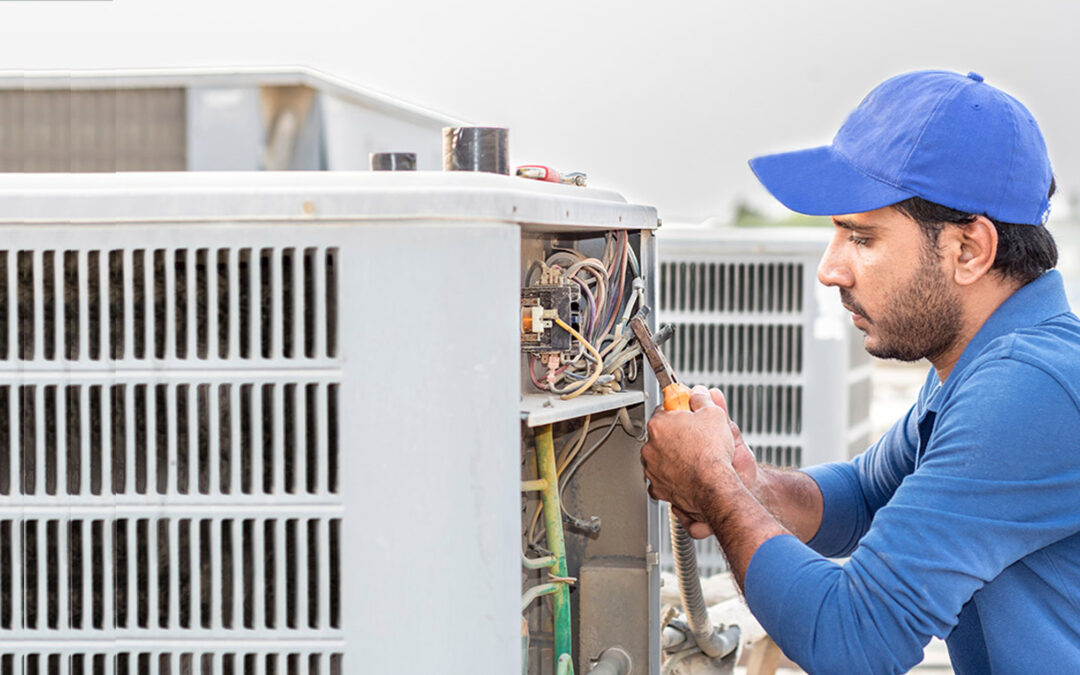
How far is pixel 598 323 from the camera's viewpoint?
157cm

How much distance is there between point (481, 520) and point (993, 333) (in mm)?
876

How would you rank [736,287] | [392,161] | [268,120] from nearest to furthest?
1. [392,161]
2. [736,287]
3. [268,120]

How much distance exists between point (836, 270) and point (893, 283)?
0.28 feet

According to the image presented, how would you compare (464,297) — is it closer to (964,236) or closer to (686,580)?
(964,236)

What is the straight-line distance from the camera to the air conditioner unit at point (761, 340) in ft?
12.1

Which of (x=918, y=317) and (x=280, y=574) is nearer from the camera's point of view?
(x=280, y=574)

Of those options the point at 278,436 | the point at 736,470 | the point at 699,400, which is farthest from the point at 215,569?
the point at 736,470

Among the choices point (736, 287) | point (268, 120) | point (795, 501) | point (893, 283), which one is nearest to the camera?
point (893, 283)

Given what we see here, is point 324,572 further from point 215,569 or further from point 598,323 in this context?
point 598,323

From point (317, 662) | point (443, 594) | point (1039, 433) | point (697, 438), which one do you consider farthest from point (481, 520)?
point (1039, 433)

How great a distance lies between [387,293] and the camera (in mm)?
1102

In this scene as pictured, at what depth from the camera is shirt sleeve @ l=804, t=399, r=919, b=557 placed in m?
1.92

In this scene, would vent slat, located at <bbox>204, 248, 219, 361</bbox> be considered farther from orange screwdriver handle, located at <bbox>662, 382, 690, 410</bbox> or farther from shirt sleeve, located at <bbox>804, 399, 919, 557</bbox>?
shirt sleeve, located at <bbox>804, 399, 919, 557</bbox>

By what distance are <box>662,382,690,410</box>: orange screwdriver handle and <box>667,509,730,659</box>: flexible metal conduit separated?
0.29m
